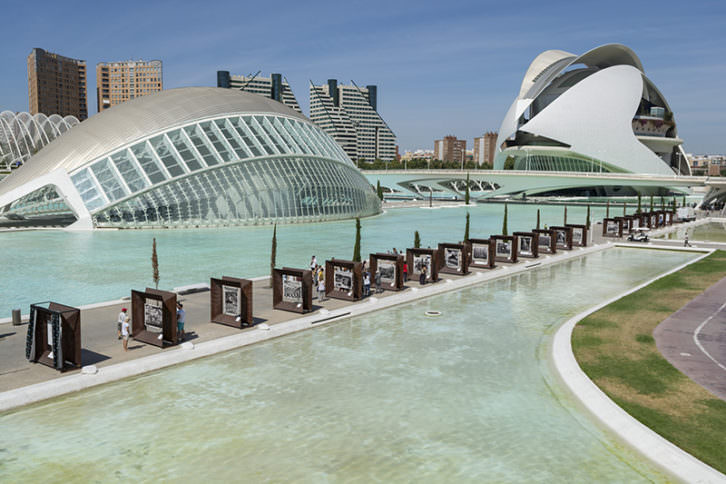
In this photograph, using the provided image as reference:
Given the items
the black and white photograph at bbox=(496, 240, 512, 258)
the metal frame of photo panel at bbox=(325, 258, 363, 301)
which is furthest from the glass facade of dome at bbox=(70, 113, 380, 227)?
the metal frame of photo panel at bbox=(325, 258, 363, 301)

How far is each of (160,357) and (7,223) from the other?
46.2 m

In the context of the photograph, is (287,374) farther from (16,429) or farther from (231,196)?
(231,196)

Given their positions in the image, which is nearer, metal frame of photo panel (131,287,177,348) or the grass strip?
the grass strip

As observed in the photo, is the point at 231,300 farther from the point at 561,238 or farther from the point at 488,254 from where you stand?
the point at 561,238

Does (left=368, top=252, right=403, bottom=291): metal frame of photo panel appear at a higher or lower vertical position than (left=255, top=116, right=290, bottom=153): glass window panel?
lower

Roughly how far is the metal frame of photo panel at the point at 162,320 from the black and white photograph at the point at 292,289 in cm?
491

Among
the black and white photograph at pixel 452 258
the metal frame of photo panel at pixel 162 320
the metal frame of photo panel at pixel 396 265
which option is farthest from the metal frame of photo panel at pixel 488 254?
the metal frame of photo panel at pixel 162 320

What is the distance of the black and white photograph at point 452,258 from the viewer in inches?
1115

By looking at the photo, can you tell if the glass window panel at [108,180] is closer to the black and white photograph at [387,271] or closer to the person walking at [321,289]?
the black and white photograph at [387,271]

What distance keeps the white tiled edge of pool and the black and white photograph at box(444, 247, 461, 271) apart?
39.7 ft

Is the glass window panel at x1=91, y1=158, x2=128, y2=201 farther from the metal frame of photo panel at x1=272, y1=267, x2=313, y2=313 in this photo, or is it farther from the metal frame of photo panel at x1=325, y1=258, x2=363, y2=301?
the metal frame of photo panel at x1=272, y1=267, x2=313, y2=313

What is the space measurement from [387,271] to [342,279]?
2612 millimetres

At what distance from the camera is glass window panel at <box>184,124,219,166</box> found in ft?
165

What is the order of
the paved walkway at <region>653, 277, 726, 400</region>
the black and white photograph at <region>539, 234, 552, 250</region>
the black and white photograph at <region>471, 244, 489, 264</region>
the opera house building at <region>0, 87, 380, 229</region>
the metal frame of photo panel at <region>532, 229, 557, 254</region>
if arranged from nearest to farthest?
the paved walkway at <region>653, 277, 726, 400</region>
the black and white photograph at <region>471, 244, 489, 264</region>
the metal frame of photo panel at <region>532, 229, 557, 254</region>
the black and white photograph at <region>539, 234, 552, 250</region>
the opera house building at <region>0, 87, 380, 229</region>
